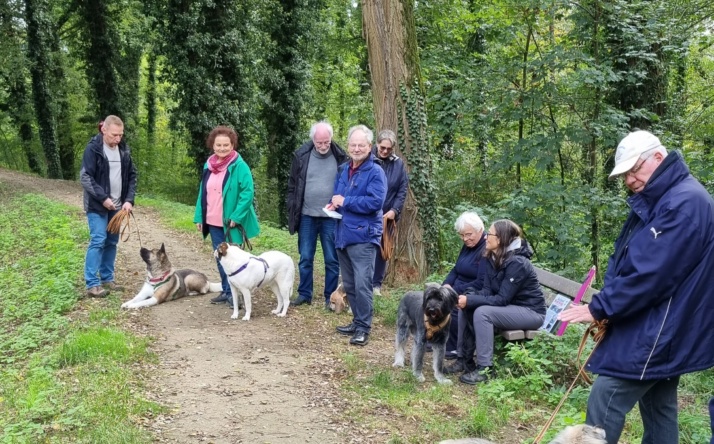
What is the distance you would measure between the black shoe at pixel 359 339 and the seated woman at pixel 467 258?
2.90 feet

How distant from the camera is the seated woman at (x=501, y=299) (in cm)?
545

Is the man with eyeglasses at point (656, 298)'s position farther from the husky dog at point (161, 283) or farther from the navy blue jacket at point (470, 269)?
the husky dog at point (161, 283)

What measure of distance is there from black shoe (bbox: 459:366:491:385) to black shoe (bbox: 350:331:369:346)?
46.9 inches

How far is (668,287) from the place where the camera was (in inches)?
115

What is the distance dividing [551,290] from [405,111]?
338cm

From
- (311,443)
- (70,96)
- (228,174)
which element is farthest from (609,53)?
(70,96)

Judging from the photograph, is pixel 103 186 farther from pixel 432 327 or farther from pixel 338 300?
pixel 432 327

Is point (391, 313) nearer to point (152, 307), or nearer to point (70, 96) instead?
point (152, 307)

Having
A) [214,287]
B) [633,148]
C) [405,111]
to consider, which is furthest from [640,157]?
[214,287]

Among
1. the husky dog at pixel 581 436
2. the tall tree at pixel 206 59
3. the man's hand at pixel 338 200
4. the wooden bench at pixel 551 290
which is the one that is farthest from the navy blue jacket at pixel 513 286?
the tall tree at pixel 206 59

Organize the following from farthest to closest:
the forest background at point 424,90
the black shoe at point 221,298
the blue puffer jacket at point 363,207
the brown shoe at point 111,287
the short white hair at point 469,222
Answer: the forest background at point 424,90 < the brown shoe at point 111,287 < the black shoe at point 221,298 < the blue puffer jacket at point 363,207 < the short white hair at point 469,222

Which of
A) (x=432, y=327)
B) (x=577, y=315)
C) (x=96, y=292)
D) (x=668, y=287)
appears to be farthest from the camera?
(x=96, y=292)

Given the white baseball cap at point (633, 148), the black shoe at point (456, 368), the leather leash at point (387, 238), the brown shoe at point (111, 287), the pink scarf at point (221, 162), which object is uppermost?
the white baseball cap at point (633, 148)

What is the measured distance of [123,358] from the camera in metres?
5.46
